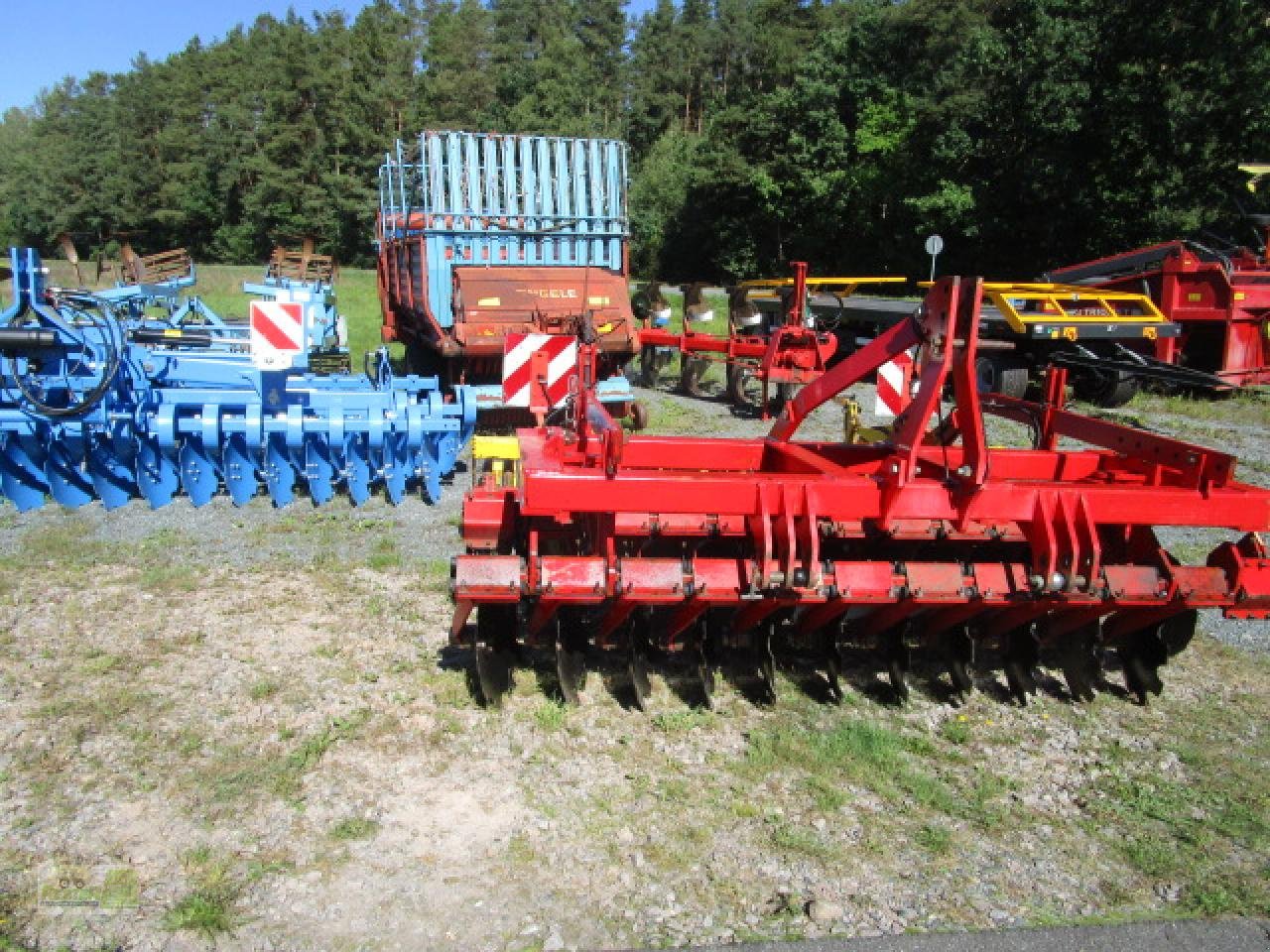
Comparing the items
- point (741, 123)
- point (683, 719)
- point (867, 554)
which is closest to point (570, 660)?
point (683, 719)

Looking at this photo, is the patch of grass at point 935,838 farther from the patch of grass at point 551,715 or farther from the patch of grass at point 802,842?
the patch of grass at point 551,715

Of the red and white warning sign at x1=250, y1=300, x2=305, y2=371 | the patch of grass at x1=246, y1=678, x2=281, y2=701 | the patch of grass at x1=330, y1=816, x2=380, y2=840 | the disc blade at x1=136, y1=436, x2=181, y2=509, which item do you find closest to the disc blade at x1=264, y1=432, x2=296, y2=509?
the red and white warning sign at x1=250, y1=300, x2=305, y2=371

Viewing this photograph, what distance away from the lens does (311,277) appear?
17.5m

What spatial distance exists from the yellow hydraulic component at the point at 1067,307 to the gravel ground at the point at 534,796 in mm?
7090

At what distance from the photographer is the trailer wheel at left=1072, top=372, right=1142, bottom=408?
40.9ft

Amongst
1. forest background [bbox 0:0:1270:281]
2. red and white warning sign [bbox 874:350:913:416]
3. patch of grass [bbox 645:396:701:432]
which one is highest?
forest background [bbox 0:0:1270:281]

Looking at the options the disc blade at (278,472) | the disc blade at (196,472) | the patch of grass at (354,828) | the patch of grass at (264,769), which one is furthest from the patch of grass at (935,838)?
the disc blade at (196,472)

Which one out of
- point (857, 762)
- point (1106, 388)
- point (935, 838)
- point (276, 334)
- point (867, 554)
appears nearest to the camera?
point (935, 838)

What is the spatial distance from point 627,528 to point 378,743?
145cm

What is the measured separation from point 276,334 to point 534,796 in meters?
4.46

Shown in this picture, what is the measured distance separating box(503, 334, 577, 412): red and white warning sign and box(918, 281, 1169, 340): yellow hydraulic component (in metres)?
6.64

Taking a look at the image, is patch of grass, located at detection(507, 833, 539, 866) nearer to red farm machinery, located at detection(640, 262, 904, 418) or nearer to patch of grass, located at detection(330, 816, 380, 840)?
patch of grass, located at detection(330, 816, 380, 840)

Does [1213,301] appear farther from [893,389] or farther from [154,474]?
[154,474]

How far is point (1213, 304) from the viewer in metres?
13.1
